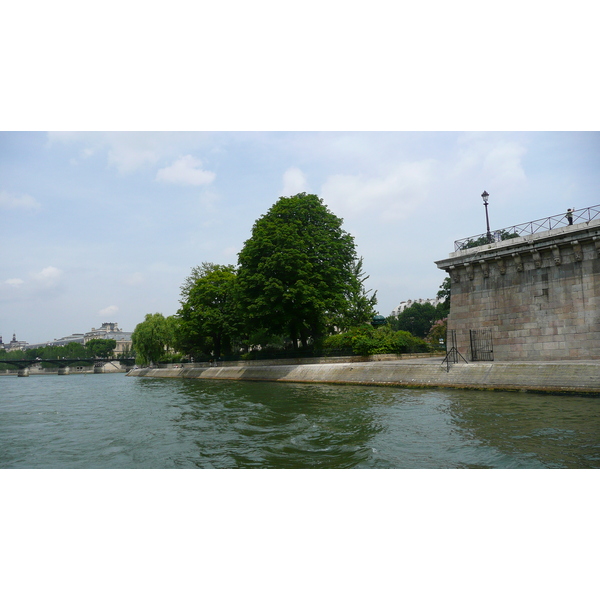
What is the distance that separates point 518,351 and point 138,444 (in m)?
19.4

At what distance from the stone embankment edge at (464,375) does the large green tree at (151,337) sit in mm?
38640

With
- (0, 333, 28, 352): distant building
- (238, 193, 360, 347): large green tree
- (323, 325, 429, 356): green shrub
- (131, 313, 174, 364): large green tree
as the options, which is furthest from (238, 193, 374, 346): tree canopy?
(0, 333, 28, 352): distant building

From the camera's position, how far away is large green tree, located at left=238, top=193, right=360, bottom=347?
3341 cm

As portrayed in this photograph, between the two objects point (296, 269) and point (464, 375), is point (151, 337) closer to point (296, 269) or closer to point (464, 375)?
point (296, 269)

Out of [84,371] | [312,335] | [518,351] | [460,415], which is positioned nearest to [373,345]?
[312,335]

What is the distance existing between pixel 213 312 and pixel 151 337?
2560 centimetres

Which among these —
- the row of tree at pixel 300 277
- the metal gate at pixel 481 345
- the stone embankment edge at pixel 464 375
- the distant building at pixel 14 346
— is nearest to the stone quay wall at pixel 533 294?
the metal gate at pixel 481 345

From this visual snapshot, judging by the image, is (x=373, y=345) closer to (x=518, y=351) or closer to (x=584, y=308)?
(x=518, y=351)

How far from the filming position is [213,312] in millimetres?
48656

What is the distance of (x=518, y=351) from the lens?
72.6 feet

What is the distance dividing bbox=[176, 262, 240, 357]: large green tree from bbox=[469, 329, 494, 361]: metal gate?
91.0ft

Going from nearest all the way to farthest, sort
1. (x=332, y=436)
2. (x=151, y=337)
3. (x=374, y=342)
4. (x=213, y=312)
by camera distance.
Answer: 1. (x=332, y=436)
2. (x=374, y=342)
3. (x=213, y=312)
4. (x=151, y=337)

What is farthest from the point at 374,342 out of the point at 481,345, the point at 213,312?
the point at 213,312

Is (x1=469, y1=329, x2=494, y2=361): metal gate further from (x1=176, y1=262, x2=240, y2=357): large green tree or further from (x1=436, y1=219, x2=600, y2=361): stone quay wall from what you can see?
(x1=176, y1=262, x2=240, y2=357): large green tree
